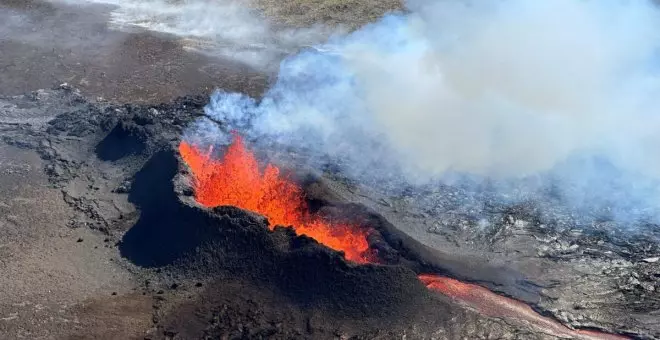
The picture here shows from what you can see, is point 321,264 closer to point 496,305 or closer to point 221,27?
point 496,305

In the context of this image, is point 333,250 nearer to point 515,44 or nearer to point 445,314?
point 445,314

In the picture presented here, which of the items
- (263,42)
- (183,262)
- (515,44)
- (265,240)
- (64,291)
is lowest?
(64,291)

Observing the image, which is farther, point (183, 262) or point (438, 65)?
point (438, 65)

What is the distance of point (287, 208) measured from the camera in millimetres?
16219

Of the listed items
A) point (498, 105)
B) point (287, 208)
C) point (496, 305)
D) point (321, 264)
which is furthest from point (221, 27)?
point (496, 305)

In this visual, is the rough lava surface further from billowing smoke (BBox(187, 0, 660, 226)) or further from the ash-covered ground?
billowing smoke (BBox(187, 0, 660, 226))

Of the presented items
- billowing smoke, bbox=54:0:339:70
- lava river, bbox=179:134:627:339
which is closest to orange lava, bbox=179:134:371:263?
lava river, bbox=179:134:627:339

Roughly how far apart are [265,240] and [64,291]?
4.47m

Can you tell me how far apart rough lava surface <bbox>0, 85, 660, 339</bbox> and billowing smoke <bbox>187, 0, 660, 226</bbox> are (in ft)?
4.91

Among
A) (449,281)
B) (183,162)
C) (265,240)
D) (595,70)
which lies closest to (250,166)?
(183,162)

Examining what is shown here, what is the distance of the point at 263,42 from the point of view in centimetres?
2947

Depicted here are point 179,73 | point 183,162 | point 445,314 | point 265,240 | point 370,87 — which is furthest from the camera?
point 179,73

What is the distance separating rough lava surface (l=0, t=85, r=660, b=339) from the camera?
12977 millimetres

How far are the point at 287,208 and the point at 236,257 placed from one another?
245cm
